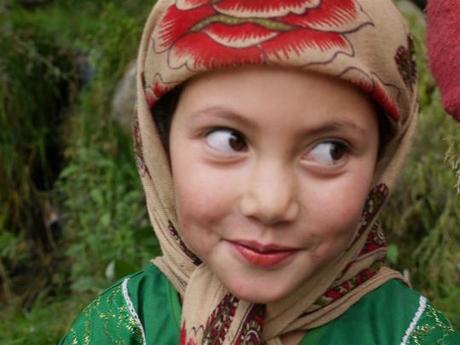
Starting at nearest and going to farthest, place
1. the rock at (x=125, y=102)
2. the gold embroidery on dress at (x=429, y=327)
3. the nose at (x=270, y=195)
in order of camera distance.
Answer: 1. the nose at (x=270, y=195)
2. the gold embroidery on dress at (x=429, y=327)
3. the rock at (x=125, y=102)

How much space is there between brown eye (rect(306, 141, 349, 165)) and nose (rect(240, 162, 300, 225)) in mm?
53

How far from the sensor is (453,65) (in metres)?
1.55

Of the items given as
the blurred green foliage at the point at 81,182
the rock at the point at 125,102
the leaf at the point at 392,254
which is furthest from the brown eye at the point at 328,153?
the rock at the point at 125,102

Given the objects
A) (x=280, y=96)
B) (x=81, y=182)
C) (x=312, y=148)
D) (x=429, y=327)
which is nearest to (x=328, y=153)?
(x=312, y=148)

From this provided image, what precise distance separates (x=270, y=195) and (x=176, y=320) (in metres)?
0.51

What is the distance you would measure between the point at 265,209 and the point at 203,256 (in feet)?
0.79

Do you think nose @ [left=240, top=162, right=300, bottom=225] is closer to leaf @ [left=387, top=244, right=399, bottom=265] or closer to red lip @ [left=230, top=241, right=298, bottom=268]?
red lip @ [left=230, top=241, right=298, bottom=268]

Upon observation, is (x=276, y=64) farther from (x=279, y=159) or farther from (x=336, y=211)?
(x=336, y=211)

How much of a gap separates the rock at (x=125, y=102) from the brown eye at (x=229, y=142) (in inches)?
102

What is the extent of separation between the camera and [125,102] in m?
4.16

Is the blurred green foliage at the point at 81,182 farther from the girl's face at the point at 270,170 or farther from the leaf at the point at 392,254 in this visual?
the girl's face at the point at 270,170

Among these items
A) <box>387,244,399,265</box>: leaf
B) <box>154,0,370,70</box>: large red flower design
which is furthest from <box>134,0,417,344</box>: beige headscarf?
<box>387,244,399,265</box>: leaf

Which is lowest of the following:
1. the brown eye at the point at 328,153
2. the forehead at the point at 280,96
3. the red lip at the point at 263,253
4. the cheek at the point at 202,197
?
the red lip at the point at 263,253

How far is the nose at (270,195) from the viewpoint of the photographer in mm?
1501
